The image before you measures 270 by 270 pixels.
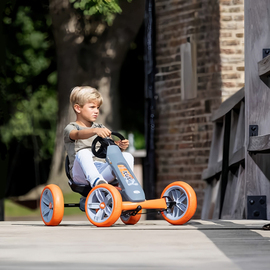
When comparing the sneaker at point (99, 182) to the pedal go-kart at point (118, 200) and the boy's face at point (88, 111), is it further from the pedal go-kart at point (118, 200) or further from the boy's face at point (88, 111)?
the boy's face at point (88, 111)

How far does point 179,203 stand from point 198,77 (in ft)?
18.0

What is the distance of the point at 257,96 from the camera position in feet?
17.6

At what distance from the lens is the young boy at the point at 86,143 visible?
482cm

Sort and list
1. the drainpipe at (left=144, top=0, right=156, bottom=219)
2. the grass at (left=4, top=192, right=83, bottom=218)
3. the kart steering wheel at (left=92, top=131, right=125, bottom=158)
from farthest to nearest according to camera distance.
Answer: the grass at (left=4, top=192, right=83, bottom=218) → the drainpipe at (left=144, top=0, right=156, bottom=219) → the kart steering wheel at (left=92, top=131, right=125, bottom=158)

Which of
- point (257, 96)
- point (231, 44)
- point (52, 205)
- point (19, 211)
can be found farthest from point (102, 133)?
point (19, 211)

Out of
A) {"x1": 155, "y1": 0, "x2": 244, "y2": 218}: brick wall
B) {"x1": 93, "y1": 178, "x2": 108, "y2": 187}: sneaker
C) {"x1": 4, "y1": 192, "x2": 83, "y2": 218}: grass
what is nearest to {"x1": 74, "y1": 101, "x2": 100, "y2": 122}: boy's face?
{"x1": 93, "y1": 178, "x2": 108, "y2": 187}: sneaker

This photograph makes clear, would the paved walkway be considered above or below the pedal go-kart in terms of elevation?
below

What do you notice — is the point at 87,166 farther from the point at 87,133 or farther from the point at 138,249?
the point at 138,249

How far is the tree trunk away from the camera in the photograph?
1217 centimetres

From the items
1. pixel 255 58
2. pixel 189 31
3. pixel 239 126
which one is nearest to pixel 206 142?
pixel 189 31

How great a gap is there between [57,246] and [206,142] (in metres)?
6.97

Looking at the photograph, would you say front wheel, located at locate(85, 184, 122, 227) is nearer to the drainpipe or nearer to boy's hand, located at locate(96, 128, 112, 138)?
boy's hand, located at locate(96, 128, 112, 138)

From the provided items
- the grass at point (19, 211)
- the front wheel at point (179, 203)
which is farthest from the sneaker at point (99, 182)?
the grass at point (19, 211)

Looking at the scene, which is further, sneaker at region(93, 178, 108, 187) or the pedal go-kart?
sneaker at region(93, 178, 108, 187)
